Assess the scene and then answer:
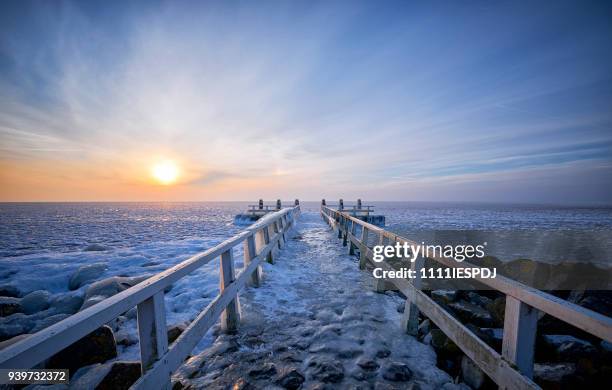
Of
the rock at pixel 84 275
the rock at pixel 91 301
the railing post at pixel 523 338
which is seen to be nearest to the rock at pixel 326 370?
the railing post at pixel 523 338

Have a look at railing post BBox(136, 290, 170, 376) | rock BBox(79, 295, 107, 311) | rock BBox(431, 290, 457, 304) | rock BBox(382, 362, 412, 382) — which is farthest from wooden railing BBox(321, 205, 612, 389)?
rock BBox(79, 295, 107, 311)

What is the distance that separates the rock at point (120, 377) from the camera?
2.77 meters

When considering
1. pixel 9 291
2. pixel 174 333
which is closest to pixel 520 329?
pixel 174 333

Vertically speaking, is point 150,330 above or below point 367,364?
above

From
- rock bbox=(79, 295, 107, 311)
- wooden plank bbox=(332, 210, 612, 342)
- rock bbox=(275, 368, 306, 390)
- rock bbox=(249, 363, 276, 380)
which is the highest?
wooden plank bbox=(332, 210, 612, 342)

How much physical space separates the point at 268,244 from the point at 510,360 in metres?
5.80

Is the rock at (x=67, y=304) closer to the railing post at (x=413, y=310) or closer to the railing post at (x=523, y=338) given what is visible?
the railing post at (x=413, y=310)

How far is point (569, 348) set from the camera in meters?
3.61

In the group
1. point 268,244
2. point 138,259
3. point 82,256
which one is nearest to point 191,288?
point 268,244

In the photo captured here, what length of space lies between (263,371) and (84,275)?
993 cm

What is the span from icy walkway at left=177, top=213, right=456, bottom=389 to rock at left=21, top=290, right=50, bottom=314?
5.78 metres

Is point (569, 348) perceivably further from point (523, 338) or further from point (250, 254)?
point (250, 254)

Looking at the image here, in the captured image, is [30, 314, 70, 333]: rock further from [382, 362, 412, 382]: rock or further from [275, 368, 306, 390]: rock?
[382, 362, 412, 382]: rock

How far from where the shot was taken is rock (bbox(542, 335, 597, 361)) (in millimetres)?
3523
